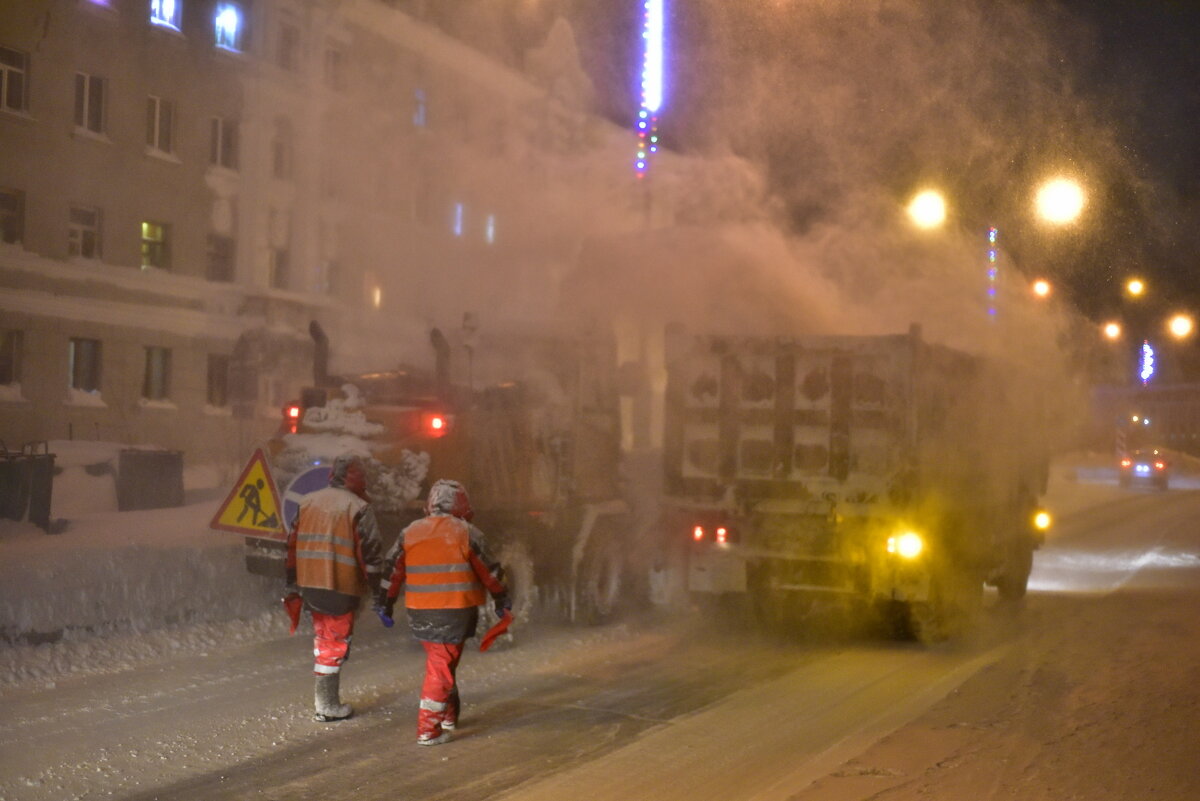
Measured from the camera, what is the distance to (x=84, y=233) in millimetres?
22938

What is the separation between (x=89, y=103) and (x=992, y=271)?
1650 centimetres

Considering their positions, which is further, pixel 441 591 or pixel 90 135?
pixel 90 135

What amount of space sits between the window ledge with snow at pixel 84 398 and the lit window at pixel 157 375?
0.89 m

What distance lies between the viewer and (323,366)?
1083cm

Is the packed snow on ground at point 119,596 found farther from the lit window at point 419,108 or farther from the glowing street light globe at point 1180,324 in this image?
the glowing street light globe at point 1180,324

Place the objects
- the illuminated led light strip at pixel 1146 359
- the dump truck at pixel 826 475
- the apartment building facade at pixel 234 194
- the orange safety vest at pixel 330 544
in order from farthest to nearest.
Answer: the illuminated led light strip at pixel 1146 359
the apartment building facade at pixel 234 194
the dump truck at pixel 826 475
the orange safety vest at pixel 330 544

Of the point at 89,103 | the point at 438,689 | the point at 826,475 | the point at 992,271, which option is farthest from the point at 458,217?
the point at 438,689

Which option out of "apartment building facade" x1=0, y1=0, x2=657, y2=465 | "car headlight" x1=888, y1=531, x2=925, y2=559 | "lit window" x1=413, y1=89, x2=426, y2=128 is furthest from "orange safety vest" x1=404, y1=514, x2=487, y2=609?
"lit window" x1=413, y1=89, x2=426, y2=128

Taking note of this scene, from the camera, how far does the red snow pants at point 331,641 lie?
6.80 m

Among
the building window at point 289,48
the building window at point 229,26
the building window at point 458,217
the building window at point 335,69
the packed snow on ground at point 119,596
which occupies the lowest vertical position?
the packed snow on ground at point 119,596

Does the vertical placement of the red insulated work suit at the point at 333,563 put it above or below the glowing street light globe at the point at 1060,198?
below

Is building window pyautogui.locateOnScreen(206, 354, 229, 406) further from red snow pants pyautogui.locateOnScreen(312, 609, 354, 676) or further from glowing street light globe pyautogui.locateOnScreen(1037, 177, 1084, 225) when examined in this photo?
red snow pants pyautogui.locateOnScreen(312, 609, 354, 676)

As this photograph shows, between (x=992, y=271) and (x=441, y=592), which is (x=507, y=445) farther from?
(x=992, y=271)

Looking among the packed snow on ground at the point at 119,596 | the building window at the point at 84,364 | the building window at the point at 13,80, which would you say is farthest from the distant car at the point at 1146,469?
the building window at the point at 13,80
